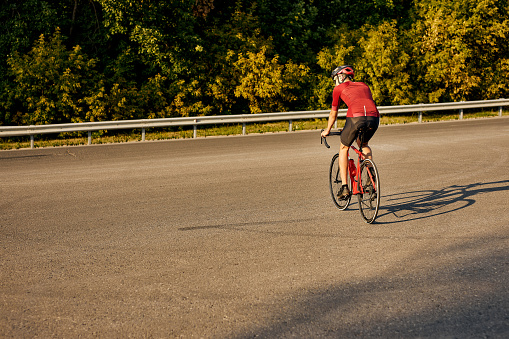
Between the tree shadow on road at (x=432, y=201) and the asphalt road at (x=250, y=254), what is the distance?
0.10ft

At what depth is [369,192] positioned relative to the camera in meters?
7.21

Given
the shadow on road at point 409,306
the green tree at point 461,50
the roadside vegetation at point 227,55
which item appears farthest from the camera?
the green tree at point 461,50

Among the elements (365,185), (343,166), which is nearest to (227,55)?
(343,166)

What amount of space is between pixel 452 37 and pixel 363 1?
6.02 metres

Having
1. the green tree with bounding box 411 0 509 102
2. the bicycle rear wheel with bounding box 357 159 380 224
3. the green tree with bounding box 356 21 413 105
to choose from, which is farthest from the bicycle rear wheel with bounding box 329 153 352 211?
the green tree with bounding box 411 0 509 102

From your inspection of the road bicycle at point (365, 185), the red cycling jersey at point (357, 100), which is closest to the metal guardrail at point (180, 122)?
the road bicycle at point (365, 185)

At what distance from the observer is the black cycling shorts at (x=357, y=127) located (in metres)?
7.19

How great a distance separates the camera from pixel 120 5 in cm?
2125

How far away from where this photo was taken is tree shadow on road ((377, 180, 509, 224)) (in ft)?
25.4

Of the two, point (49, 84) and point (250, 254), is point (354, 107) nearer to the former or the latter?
point (250, 254)

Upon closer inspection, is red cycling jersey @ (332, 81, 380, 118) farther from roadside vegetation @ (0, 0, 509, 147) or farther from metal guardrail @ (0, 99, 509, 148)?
roadside vegetation @ (0, 0, 509, 147)

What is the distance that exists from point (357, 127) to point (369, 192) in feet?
2.85

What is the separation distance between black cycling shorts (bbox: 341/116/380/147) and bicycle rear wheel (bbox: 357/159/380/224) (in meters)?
0.37

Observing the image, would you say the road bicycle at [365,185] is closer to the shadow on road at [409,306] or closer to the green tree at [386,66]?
the shadow on road at [409,306]
